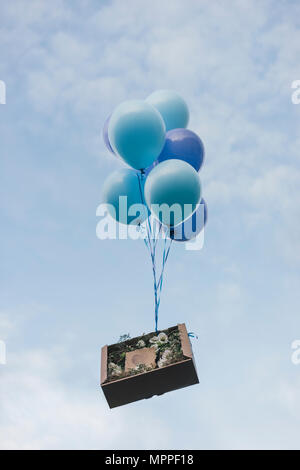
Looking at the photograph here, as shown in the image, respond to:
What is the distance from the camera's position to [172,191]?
4652 millimetres

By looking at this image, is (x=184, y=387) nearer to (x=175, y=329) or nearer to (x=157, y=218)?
(x=175, y=329)

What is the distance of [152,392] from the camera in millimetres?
4289

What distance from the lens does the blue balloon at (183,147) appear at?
5.18 meters

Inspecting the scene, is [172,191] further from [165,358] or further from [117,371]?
[117,371]

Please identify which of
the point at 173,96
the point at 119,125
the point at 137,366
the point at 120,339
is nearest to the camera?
the point at 137,366

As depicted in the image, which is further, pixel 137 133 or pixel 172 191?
pixel 137 133

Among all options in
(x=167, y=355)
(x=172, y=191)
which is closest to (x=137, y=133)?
(x=172, y=191)

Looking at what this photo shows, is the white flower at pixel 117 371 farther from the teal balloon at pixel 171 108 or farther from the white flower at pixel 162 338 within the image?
the teal balloon at pixel 171 108

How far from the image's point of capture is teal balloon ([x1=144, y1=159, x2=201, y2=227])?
4664 mm

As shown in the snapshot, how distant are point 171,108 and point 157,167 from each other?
1.12 metres

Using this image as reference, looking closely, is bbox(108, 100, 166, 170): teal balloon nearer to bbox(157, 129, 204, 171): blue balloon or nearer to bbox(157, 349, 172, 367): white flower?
bbox(157, 129, 204, 171): blue balloon

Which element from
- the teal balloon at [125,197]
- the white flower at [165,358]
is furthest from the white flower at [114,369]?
the teal balloon at [125,197]
